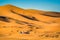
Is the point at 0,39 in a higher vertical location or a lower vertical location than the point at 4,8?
lower

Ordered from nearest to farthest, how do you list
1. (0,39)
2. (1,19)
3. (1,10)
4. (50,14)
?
(0,39)
(1,19)
(1,10)
(50,14)

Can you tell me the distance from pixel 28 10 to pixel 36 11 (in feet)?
4.72

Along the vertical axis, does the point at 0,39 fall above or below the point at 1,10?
below

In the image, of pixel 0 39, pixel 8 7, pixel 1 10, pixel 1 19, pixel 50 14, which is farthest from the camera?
pixel 50 14

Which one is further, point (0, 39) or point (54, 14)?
point (54, 14)

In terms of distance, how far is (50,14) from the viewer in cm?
3634

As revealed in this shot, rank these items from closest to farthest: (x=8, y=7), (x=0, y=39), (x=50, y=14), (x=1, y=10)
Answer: (x=0, y=39), (x=1, y=10), (x=8, y=7), (x=50, y=14)

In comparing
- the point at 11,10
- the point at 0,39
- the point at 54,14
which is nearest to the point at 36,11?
the point at 54,14

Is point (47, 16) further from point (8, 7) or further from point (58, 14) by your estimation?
point (8, 7)

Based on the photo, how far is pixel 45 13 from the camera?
36.4 m

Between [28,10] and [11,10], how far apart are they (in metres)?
4.88

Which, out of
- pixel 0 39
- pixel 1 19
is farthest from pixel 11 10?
pixel 0 39

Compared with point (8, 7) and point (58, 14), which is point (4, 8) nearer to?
point (8, 7)

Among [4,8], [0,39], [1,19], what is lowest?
[0,39]
